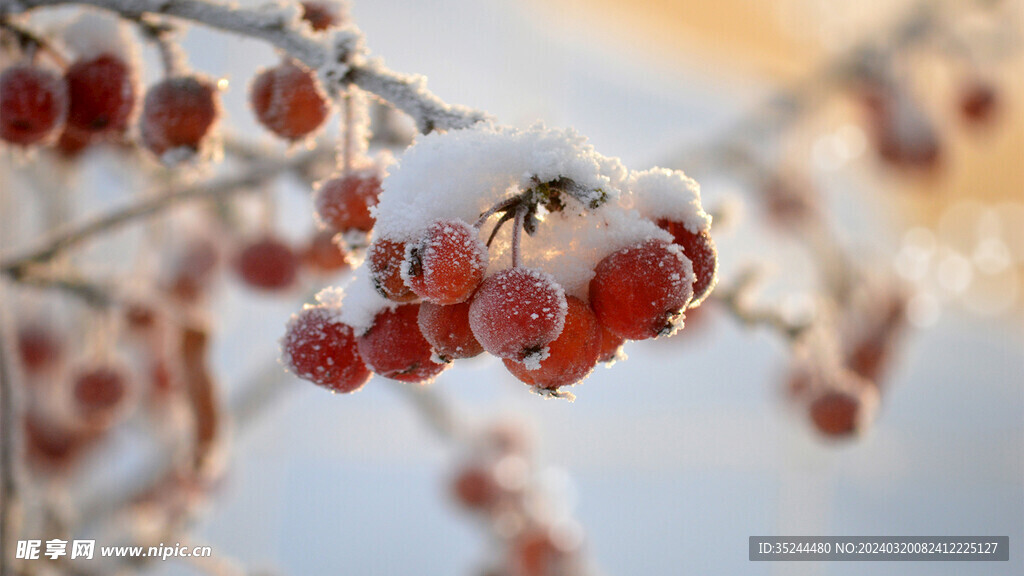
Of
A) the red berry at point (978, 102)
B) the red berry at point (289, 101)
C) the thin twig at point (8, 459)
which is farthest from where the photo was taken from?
the red berry at point (978, 102)

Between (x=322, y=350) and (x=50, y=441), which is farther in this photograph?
(x=50, y=441)

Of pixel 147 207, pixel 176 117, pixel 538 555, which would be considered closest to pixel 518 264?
pixel 176 117

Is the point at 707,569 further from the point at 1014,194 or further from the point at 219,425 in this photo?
the point at 1014,194

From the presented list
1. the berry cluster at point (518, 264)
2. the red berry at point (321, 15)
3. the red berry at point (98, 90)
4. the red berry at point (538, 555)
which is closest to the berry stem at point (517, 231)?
the berry cluster at point (518, 264)

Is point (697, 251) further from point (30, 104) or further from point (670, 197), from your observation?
point (30, 104)

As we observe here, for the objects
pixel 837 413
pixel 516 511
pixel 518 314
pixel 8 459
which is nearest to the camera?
pixel 518 314

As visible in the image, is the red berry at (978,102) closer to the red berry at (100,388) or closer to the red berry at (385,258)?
the red berry at (385,258)

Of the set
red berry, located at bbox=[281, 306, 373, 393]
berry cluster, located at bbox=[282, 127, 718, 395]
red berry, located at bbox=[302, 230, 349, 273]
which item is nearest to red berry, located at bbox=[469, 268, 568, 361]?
berry cluster, located at bbox=[282, 127, 718, 395]
